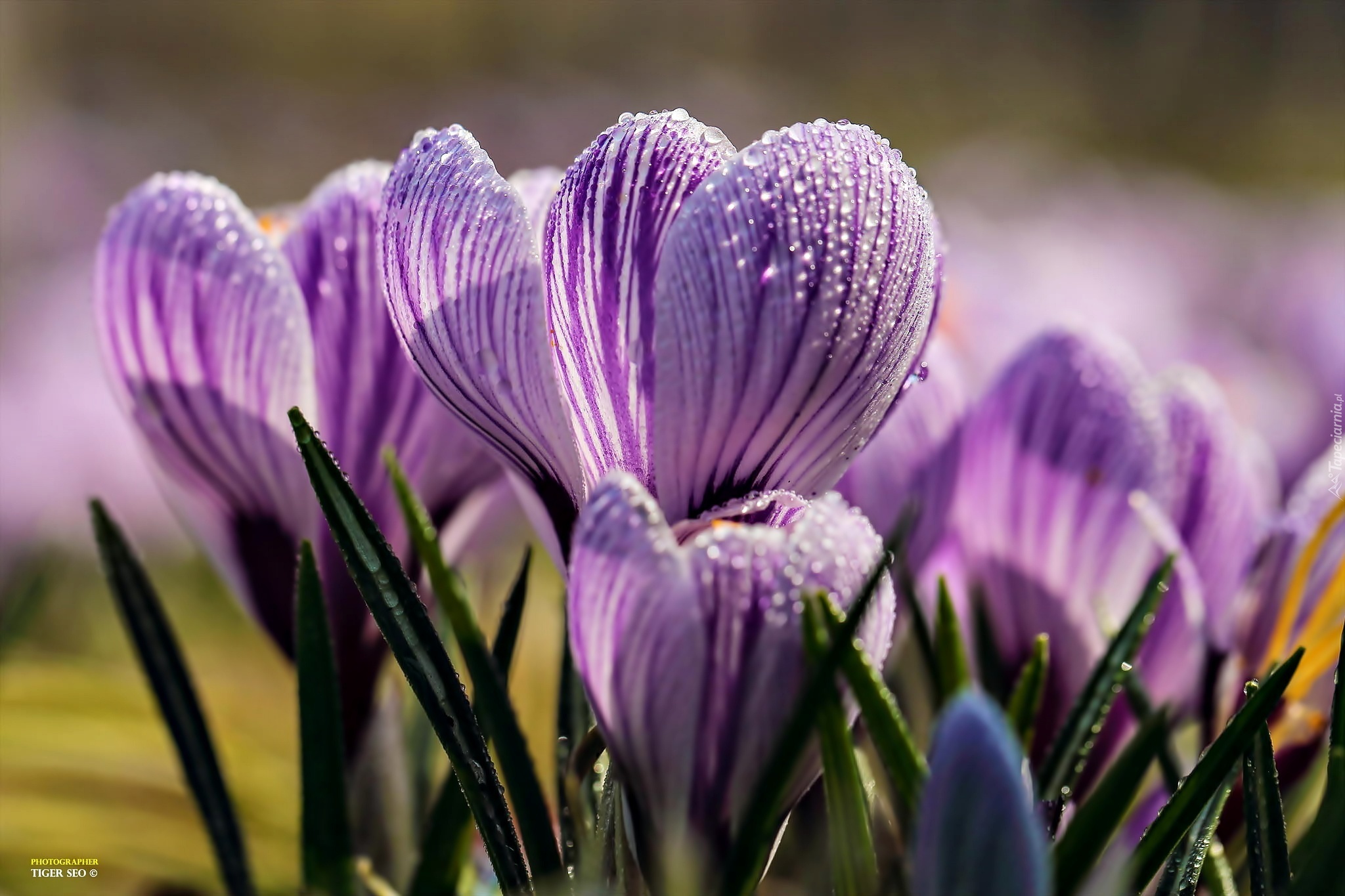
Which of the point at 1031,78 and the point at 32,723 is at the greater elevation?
the point at 1031,78

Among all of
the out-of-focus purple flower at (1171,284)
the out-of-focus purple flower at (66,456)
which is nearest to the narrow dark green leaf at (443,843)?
the out-of-focus purple flower at (1171,284)

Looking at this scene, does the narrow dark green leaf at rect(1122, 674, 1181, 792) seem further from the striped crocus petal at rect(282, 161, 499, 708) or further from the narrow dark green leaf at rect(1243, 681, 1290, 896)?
the striped crocus petal at rect(282, 161, 499, 708)

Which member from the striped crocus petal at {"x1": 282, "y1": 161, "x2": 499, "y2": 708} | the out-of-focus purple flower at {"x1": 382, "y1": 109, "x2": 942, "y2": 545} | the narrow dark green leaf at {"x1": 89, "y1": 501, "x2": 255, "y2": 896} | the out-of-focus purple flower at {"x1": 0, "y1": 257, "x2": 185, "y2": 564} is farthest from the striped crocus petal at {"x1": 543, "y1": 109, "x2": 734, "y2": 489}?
the out-of-focus purple flower at {"x1": 0, "y1": 257, "x2": 185, "y2": 564}

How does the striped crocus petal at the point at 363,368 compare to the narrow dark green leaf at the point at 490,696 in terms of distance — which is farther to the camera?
the striped crocus petal at the point at 363,368

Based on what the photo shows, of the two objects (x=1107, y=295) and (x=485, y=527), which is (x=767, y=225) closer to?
(x=485, y=527)

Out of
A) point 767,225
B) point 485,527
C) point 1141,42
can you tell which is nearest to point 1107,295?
point 485,527

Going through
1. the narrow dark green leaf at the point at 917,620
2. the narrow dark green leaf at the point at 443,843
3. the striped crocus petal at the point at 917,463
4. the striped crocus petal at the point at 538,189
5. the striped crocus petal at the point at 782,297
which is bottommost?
the narrow dark green leaf at the point at 443,843

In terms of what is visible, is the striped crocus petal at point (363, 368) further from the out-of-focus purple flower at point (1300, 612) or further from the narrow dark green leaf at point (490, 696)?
the out-of-focus purple flower at point (1300, 612)

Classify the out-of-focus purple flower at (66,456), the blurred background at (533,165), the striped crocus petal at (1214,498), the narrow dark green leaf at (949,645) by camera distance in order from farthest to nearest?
the out-of-focus purple flower at (66,456)
the blurred background at (533,165)
the striped crocus petal at (1214,498)
the narrow dark green leaf at (949,645)
